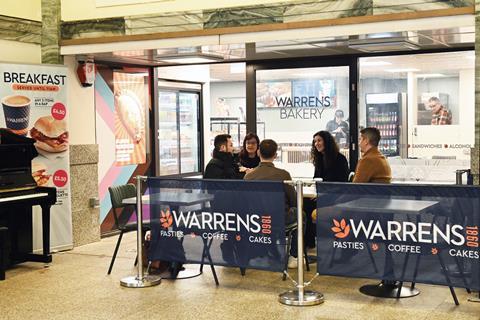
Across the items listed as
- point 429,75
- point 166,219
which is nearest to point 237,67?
point 429,75

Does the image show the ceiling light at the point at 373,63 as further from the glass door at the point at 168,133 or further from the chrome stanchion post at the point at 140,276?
the chrome stanchion post at the point at 140,276

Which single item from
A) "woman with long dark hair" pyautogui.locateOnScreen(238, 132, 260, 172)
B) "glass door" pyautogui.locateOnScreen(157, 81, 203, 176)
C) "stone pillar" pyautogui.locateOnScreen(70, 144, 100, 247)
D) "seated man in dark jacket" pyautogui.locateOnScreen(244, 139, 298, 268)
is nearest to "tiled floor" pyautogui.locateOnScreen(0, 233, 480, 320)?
"seated man in dark jacket" pyautogui.locateOnScreen(244, 139, 298, 268)

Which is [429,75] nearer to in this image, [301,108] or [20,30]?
[301,108]

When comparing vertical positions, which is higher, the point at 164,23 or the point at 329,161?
the point at 164,23

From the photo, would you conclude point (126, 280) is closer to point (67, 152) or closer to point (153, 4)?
point (67, 152)

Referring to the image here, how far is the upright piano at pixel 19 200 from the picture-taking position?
6938 mm

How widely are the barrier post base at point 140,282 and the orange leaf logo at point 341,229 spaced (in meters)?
1.81

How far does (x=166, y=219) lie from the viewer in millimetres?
6180

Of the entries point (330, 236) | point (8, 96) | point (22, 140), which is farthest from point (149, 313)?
point (8, 96)

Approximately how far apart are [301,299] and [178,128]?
5.52 metres

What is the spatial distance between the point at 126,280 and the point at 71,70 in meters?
3.10

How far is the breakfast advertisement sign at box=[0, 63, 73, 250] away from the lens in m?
7.40

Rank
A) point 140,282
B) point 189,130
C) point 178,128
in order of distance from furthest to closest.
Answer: point 189,130 < point 178,128 < point 140,282

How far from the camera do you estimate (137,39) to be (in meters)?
7.71
